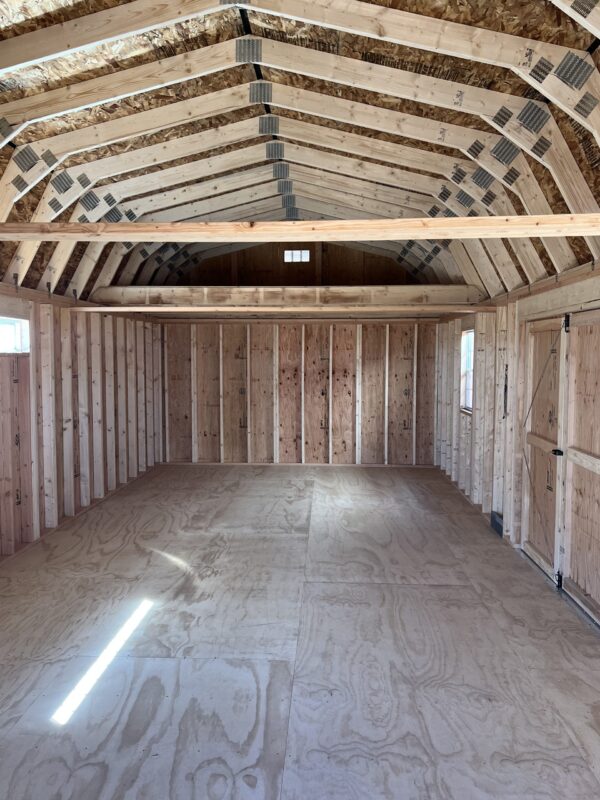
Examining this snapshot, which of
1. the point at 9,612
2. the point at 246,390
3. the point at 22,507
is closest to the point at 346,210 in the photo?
the point at 246,390

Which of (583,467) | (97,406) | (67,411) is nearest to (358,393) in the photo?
(97,406)

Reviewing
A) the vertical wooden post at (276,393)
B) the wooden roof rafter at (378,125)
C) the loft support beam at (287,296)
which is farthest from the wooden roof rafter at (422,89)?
the vertical wooden post at (276,393)

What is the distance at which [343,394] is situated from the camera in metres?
9.63

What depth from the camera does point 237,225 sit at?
9.46 ft

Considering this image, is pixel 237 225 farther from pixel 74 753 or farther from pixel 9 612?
pixel 9 612

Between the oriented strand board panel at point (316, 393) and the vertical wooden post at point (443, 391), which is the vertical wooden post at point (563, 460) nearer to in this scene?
the vertical wooden post at point (443, 391)

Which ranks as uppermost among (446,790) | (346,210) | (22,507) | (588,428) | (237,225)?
(346,210)

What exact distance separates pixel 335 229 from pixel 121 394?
5.92 meters

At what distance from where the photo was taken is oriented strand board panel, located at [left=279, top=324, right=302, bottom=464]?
9.62 metres

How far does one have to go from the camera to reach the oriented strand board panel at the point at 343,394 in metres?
9.56

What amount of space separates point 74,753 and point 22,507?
3.51 metres

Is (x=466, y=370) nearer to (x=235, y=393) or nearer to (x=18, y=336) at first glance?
(x=235, y=393)

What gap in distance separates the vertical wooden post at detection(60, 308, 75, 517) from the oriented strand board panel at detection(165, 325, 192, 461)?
10.7 feet

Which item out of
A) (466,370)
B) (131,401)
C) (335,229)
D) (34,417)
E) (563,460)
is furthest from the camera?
(131,401)
